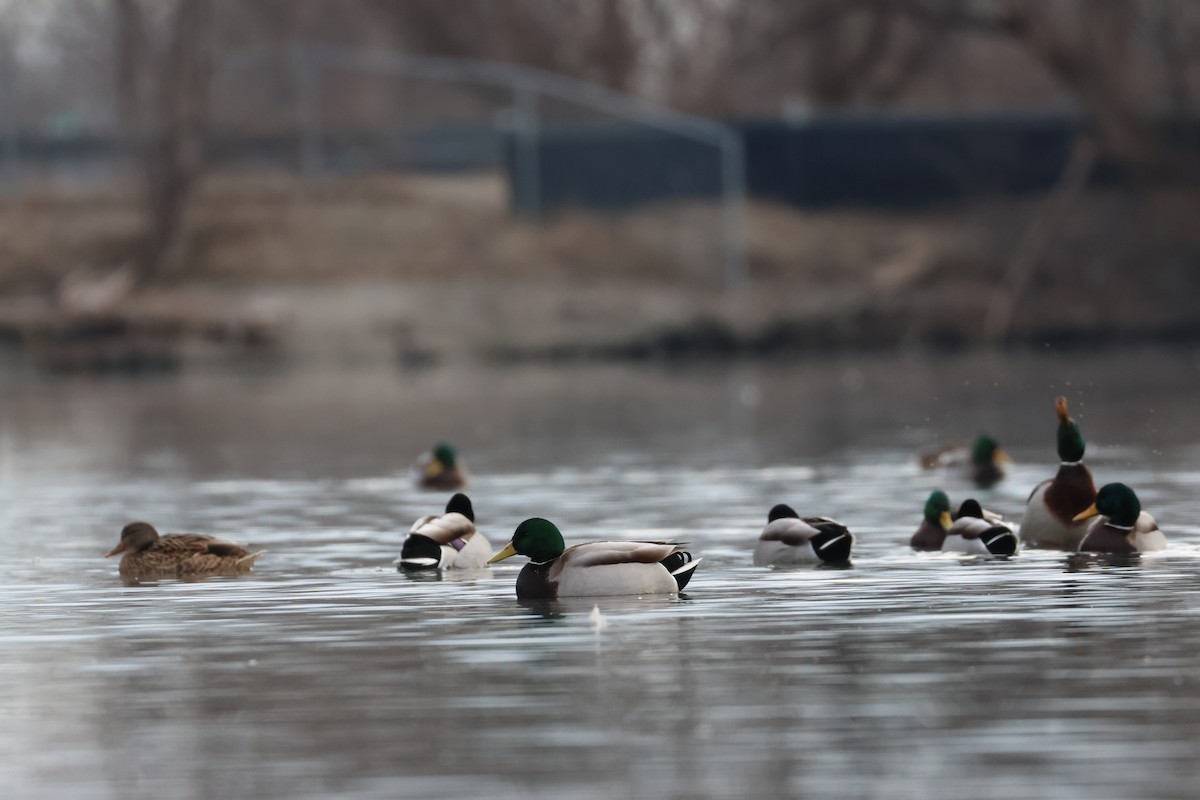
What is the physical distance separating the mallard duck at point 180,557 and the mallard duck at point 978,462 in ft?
23.6

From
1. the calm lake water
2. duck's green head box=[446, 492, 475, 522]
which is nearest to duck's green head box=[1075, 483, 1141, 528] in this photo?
the calm lake water

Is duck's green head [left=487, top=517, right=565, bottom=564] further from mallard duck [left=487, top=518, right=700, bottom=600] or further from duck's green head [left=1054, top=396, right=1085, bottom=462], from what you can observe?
duck's green head [left=1054, top=396, right=1085, bottom=462]

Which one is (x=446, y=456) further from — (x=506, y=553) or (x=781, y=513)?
(x=506, y=553)

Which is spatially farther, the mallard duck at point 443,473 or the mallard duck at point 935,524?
the mallard duck at point 443,473

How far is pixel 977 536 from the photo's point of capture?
1484 centimetres

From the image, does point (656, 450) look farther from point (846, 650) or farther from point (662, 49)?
point (662, 49)

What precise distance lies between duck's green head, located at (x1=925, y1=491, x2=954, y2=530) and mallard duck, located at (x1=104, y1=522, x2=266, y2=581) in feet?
12.8

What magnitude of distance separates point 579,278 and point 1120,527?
109ft

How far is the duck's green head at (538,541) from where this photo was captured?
1334 centimetres

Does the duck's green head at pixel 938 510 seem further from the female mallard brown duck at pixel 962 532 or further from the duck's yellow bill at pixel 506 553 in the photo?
the duck's yellow bill at pixel 506 553

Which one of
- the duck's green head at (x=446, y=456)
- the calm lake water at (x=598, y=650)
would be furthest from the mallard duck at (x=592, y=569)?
the duck's green head at (x=446, y=456)

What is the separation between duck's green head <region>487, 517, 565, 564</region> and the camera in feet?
43.8

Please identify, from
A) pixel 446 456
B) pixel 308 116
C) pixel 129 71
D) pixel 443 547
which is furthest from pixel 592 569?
pixel 129 71

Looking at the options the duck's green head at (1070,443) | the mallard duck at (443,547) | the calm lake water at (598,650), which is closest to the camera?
the calm lake water at (598,650)
